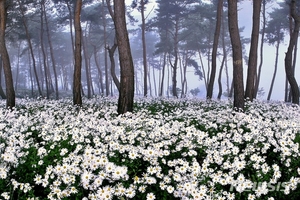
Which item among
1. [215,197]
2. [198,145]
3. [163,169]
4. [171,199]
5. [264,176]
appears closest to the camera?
[215,197]

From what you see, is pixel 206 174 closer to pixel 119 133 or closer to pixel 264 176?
pixel 264 176

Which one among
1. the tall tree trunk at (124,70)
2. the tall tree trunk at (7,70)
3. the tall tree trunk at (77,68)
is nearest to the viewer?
the tall tree trunk at (124,70)

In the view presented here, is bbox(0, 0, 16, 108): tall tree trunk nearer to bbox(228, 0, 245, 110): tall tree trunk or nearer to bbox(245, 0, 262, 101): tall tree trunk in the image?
bbox(228, 0, 245, 110): tall tree trunk

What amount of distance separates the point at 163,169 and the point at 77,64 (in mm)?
9428

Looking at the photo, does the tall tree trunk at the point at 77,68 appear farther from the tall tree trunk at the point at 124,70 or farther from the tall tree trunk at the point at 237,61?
the tall tree trunk at the point at 237,61

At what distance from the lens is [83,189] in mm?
3865

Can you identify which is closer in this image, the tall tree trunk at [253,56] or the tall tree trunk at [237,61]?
the tall tree trunk at [237,61]

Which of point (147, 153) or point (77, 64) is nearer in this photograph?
point (147, 153)

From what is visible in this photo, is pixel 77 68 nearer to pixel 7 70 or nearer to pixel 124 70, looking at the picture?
pixel 7 70

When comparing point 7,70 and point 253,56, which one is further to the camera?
point 253,56

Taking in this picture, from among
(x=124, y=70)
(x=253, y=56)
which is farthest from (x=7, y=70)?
(x=253, y=56)

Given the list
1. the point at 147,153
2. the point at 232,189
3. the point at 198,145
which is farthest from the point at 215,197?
the point at 198,145

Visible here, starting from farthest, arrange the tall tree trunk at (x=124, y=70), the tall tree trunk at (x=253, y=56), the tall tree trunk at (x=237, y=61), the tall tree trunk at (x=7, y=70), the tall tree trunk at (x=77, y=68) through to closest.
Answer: the tall tree trunk at (x=253, y=56), the tall tree trunk at (x=77, y=68), the tall tree trunk at (x=7, y=70), the tall tree trunk at (x=237, y=61), the tall tree trunk at (x=124, y=70)

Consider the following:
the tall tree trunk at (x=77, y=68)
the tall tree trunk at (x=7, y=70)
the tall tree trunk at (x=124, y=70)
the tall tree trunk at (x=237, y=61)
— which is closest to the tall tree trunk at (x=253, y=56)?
the tall tree trunk at (x=237, y=61)
